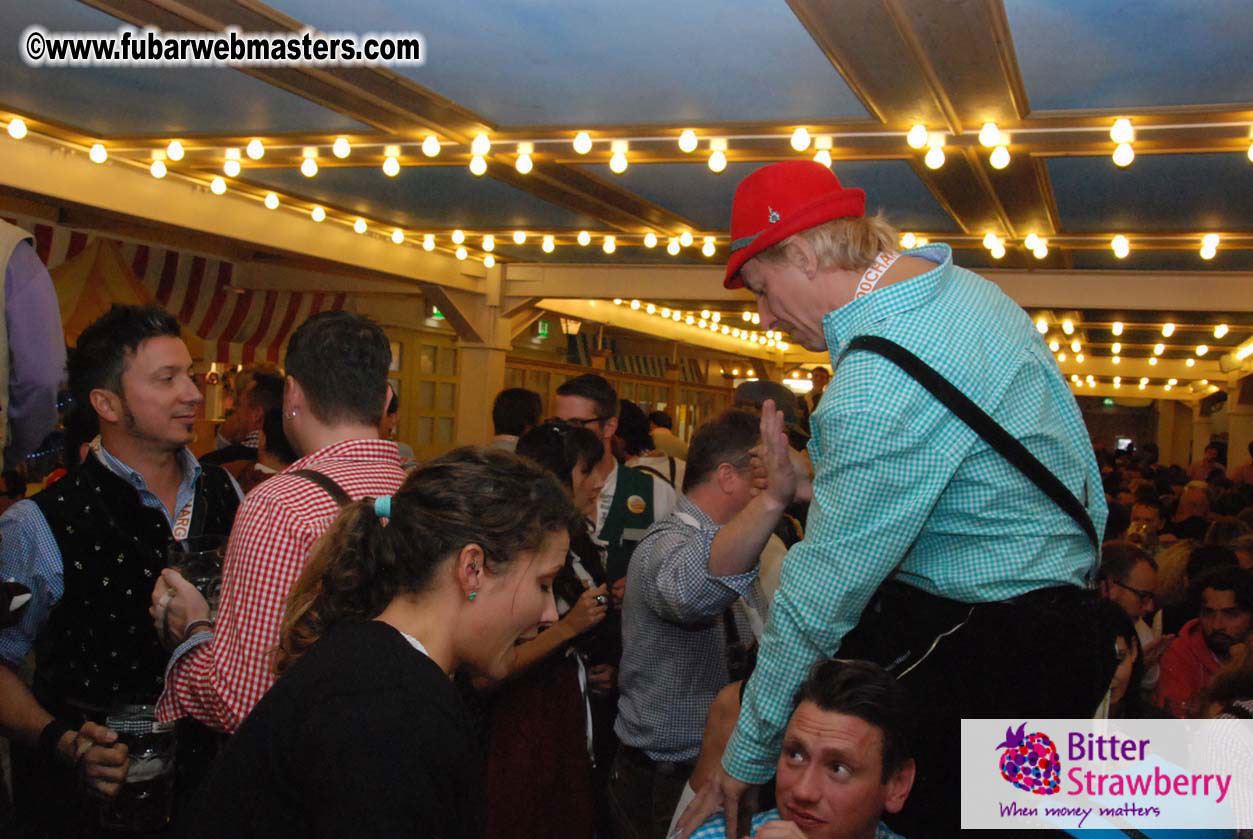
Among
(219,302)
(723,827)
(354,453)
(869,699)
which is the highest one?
Result: (219,302)

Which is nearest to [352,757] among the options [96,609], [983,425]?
[983,425]

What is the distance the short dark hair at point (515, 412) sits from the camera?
17.0 feet

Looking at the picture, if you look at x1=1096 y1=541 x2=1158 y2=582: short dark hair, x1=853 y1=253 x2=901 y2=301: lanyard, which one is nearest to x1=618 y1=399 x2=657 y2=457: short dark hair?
x1=1096 y1=541 x2=1158 y2=582: short dark hair

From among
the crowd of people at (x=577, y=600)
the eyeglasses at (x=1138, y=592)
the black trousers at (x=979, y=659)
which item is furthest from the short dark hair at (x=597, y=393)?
the black trousers at (x=979, y=659)

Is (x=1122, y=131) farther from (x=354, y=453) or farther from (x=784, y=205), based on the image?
(x=354, y=453)

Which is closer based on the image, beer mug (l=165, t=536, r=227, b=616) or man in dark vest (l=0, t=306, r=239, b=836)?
beer mug (l=165, t=536, r=227, b=616)

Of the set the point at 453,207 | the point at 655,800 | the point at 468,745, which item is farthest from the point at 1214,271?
the point at 468,745

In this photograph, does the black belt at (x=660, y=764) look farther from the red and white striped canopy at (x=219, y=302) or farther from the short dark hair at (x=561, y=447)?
the red and white striped canopy at (x=219, y=302)

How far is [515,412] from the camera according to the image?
518cm

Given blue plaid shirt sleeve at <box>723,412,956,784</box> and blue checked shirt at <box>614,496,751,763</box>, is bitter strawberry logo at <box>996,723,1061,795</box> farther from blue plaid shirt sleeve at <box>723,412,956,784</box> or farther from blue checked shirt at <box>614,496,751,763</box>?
blue checked shirt at <box>614,496,751,763</box>

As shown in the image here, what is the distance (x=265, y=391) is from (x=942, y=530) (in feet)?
11.4

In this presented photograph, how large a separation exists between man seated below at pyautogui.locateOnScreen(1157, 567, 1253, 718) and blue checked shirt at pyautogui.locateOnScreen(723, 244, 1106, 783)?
2808mm

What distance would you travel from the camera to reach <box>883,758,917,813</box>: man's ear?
2.04 meters

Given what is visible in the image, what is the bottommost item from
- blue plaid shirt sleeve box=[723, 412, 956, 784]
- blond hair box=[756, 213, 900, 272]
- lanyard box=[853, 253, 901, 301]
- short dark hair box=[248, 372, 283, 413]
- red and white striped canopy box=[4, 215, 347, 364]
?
blue plaid shirt sleeve box=[723, 412, 956, 784]
